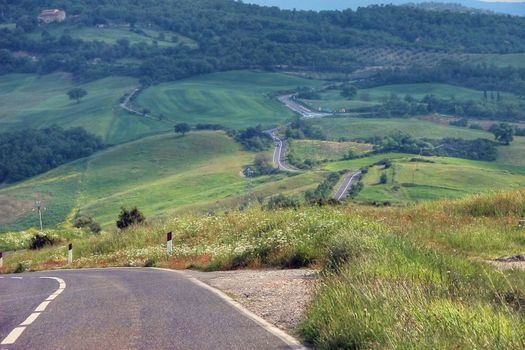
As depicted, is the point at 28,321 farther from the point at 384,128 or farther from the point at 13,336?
the point at 384,128

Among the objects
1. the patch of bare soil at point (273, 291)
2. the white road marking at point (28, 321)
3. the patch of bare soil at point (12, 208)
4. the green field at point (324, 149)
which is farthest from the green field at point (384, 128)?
the white road marking at point (28, 321)

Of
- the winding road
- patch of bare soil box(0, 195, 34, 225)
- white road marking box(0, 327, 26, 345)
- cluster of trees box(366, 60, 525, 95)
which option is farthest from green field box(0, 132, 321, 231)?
white road marking box(0, 327, 26, 345)

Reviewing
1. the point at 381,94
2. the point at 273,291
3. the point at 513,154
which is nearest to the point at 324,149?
the point at 513,154

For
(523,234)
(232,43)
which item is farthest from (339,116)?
(523,234)

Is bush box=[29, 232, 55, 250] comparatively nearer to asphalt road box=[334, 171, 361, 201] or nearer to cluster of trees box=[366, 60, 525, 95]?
asphalt road box=[334, 171, 361, 201]

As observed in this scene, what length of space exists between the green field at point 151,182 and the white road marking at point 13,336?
6099 centimetres

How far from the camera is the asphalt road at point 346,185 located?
213 feet

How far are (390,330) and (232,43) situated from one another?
19232cm

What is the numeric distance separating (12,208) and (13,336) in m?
85.4

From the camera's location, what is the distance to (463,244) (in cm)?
1716

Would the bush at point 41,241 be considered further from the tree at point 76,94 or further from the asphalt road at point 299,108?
the tree at point 76,94

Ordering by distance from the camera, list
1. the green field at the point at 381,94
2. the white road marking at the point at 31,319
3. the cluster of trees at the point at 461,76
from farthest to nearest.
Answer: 1. the cluster of trees at the point at 461,76
2. the green field at the point at 381,94
3. the white road marking at the point at 31,319

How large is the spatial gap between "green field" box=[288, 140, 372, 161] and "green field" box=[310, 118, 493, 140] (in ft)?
16.7

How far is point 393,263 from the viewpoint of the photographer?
35.0ft
